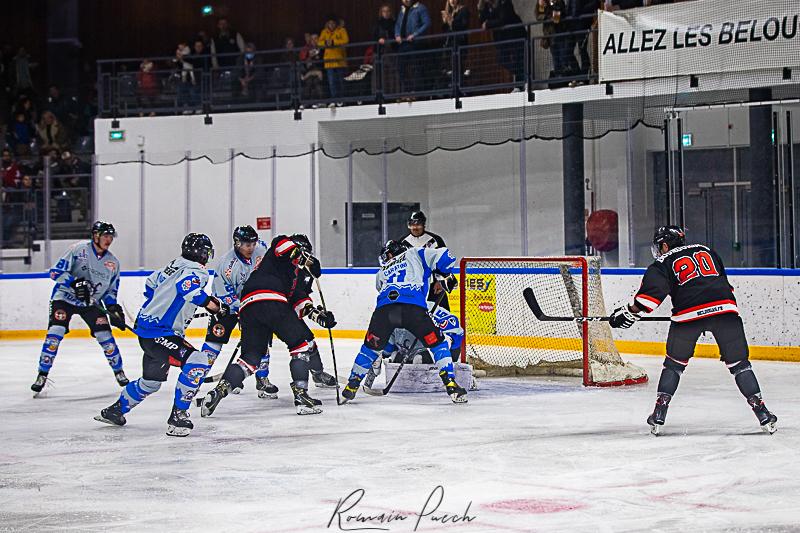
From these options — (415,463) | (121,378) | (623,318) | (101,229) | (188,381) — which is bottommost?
(415,463)

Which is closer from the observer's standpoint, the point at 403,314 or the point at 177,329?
the point at 177,329

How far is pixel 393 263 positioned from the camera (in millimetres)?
7949

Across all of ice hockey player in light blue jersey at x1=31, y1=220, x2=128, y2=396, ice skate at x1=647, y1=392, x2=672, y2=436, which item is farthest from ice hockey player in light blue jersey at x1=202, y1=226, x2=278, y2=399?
ice skate at x1=647, y1=392, x2=672, y2=436

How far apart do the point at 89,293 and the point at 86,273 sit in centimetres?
18

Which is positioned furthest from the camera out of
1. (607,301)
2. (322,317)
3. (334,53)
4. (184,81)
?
(184,81)

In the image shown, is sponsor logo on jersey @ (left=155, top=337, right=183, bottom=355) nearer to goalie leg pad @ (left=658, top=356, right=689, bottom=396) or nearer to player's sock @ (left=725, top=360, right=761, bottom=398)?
goalie leg pad @ (left=658, top=356, right=689, bottom=396)

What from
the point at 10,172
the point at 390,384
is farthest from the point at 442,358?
the point at 10,172

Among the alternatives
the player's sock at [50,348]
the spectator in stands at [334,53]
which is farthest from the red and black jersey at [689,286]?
the spectator in stands at [334,53]

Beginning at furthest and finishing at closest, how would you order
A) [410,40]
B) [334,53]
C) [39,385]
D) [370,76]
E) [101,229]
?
[334,53], [370,76], [410,40], [101,229], [39,385]

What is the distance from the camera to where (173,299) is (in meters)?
6.84

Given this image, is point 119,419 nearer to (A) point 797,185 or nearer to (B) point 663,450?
(B) point 663,450

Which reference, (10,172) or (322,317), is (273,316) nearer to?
(322,317)

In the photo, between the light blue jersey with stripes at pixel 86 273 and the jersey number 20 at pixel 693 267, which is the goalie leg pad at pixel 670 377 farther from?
the light blue jersey with stripes at pixel 86 273

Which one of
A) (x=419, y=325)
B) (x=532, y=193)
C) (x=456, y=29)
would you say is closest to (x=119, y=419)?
(x=419, y=325)
